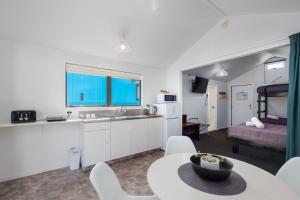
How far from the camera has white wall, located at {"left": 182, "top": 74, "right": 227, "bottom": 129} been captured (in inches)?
203

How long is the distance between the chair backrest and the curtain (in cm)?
247

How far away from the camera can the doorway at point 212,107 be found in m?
6.32

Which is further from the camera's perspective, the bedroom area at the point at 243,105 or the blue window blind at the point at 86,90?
the bedroom area at the point at 243,105

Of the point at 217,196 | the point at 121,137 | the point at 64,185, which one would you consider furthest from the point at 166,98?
the point at 217,196

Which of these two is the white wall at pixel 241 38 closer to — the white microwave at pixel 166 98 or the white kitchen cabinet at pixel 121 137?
the white microwave at pixel 166 98

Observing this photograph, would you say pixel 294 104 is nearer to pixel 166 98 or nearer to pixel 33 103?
pixel 166 98

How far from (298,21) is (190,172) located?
275cm

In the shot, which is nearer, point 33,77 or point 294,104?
point 294,104

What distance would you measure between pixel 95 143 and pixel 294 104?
10.8 feet

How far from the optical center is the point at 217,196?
2.87 ft

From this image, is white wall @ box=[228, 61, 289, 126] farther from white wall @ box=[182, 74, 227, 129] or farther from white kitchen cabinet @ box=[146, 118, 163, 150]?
white kitchen cabinet @ box=[146, 118, 163, 150]

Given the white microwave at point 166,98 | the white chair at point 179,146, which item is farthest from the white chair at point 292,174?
the white microwave at point 166,98

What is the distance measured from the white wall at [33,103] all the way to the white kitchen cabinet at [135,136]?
0.82 m

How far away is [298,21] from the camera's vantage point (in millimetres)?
2152
